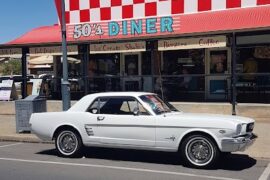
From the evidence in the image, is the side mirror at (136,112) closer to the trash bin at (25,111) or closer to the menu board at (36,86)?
the trash bin at (25,111)

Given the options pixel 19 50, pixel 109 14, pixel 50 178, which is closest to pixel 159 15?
pixel 109 14

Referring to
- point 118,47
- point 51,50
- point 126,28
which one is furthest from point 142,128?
point 126,28

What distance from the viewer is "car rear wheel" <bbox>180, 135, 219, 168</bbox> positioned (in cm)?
862

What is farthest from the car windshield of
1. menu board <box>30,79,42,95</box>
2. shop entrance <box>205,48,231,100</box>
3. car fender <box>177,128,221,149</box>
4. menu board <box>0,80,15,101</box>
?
menu board <box>0,80,15,101</box>

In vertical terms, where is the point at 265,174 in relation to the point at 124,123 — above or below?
below

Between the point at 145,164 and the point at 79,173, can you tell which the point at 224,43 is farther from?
the point at 79,173

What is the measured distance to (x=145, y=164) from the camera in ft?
30.5

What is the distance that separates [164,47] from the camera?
15008 millimetres

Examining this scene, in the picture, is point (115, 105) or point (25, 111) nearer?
point (115, 105)

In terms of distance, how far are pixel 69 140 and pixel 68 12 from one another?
10.2 metres

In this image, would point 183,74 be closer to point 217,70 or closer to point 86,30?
point 217,70

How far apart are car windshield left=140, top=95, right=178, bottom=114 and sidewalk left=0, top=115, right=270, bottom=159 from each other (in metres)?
1.96

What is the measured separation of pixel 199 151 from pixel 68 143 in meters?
2.85

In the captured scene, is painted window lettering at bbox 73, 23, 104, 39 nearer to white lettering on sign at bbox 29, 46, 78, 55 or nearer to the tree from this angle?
white lettering on sign at bbox 29, 46, 78, 55
